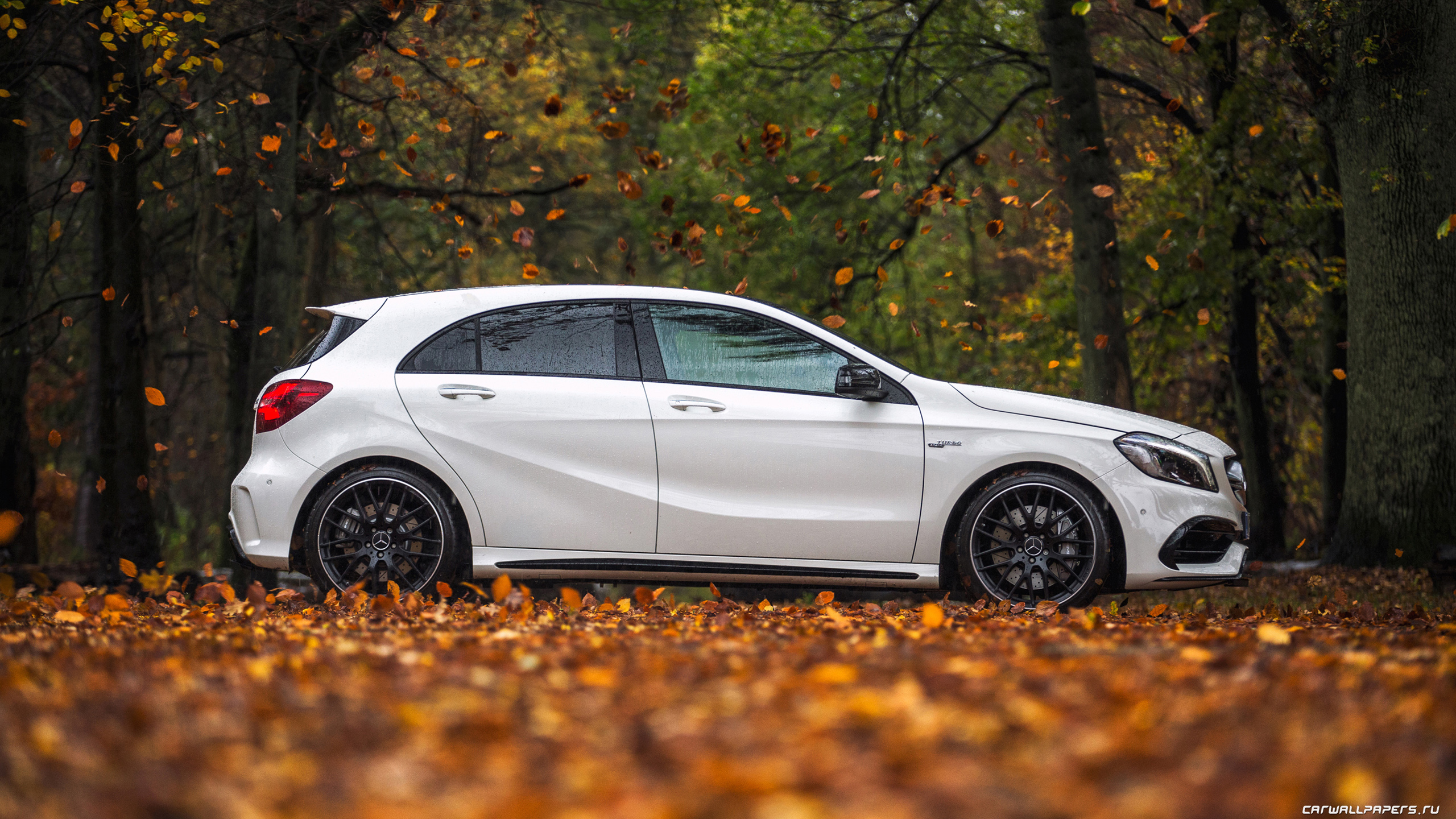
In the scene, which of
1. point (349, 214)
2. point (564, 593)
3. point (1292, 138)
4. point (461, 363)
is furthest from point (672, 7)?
point (564, 593)

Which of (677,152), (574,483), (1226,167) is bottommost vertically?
(574,483)

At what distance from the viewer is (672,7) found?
44.0ft

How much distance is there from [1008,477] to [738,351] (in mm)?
1541

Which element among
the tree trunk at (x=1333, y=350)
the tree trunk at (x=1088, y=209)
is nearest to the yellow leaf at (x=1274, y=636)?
the tree trunk at (x=1088, y=209)

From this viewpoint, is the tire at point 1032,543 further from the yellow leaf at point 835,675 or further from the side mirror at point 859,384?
the yellow leaf at point 835,675

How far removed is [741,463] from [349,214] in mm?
11943

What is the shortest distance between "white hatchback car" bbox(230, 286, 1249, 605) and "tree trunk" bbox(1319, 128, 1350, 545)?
302 inches

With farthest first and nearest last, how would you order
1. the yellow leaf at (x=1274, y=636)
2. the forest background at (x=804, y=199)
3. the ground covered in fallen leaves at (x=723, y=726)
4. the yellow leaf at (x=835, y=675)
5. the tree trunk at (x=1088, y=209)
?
the tree trunk at (x=1088, y=209) → the forest background at (x=804, y=199) → the yellow leaf at (x=1274, y=636) → the yellow leaf at (x=835, y=675) → the ground covered in fallen leaves at (x=723, y=726)

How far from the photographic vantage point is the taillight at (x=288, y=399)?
5855 mm

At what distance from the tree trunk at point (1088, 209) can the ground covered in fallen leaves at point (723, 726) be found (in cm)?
601

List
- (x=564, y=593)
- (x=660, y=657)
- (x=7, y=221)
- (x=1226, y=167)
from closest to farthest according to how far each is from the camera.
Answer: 1. (x=660, y=657)
2. (x=564, y=593)
3. (x=7, y=221)
4. (x=1226, y=167)

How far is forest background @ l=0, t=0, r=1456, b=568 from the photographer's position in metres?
8.94

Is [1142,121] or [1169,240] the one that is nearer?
[1169,240]

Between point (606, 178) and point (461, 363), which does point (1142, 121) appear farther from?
point (461, 363)
